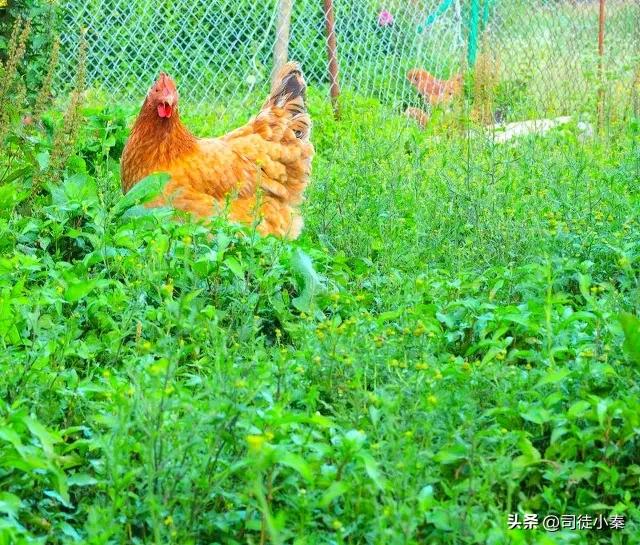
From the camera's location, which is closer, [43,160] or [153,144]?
[43,160]

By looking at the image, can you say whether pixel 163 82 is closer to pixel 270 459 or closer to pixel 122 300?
pixel 122 300

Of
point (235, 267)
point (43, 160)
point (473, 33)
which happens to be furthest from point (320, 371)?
point (473, 33)

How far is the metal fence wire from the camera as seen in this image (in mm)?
9438

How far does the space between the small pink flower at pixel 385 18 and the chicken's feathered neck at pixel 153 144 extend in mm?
4312

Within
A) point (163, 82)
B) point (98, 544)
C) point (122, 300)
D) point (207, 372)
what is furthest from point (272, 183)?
point (98, 544)

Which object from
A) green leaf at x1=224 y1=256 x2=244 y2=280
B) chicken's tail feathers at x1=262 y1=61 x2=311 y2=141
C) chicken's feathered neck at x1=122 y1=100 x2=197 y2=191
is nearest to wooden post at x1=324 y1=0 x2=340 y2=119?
Answer: chicken's tail feathers at x1=262 y1=61 x2=311 y2=141

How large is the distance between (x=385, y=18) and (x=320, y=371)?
701 cm

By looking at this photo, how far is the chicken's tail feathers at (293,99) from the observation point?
21.8 feet

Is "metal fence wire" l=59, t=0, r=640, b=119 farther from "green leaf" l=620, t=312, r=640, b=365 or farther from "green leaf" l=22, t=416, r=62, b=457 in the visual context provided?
"green leaf" l=22, t=416, r=62, b=457

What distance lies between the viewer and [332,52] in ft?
30.7

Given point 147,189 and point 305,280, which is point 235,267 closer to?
point 305,280

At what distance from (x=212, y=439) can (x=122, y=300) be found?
1561 millimetres

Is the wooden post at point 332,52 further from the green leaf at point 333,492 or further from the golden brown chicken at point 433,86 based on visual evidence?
the green leaf at point 333,492

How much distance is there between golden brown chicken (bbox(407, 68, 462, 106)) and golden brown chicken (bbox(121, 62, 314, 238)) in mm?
3501
